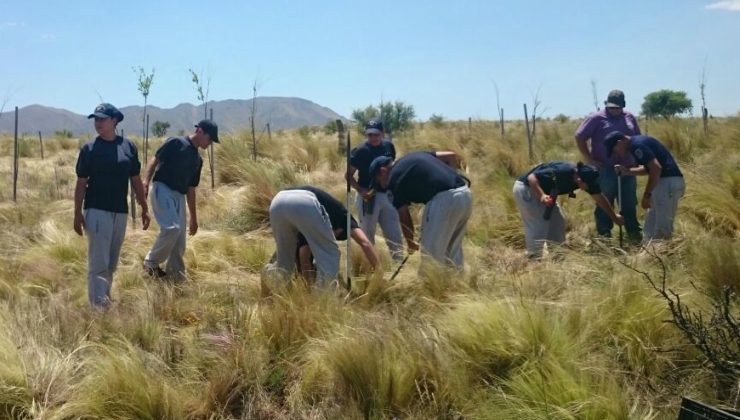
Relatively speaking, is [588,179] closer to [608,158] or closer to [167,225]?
[608,158]

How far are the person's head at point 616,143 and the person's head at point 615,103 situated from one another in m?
0.41

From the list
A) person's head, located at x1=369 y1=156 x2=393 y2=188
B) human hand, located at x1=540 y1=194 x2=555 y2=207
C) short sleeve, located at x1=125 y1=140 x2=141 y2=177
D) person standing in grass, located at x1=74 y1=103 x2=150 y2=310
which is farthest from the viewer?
human hand, located at x1=540 y1=194 x2=555 y2=207

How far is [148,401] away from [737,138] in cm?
1092

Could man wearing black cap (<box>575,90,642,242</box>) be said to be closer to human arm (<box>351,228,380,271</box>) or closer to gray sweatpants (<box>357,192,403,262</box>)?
gray sweatpants (<box>357,192,403,262</box>)

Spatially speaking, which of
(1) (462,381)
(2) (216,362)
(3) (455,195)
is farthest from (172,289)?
(1) (462,381)

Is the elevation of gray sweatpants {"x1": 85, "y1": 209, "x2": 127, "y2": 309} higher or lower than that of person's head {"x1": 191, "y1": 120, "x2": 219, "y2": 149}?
lower

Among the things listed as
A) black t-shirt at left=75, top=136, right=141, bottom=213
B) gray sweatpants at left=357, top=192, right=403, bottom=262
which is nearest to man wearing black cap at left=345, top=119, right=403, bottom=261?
gray sweatpants at left=357, top=192, right=403, bottom=262

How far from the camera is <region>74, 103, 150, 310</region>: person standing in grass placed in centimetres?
549

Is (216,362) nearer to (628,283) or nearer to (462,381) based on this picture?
(462,381)

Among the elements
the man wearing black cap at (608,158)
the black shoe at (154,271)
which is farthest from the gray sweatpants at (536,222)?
the black shoe at (154,271)

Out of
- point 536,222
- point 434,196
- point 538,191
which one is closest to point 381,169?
point 434,196

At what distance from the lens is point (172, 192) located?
6375 mm

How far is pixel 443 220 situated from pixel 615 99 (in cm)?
291

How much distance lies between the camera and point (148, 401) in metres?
3.59
